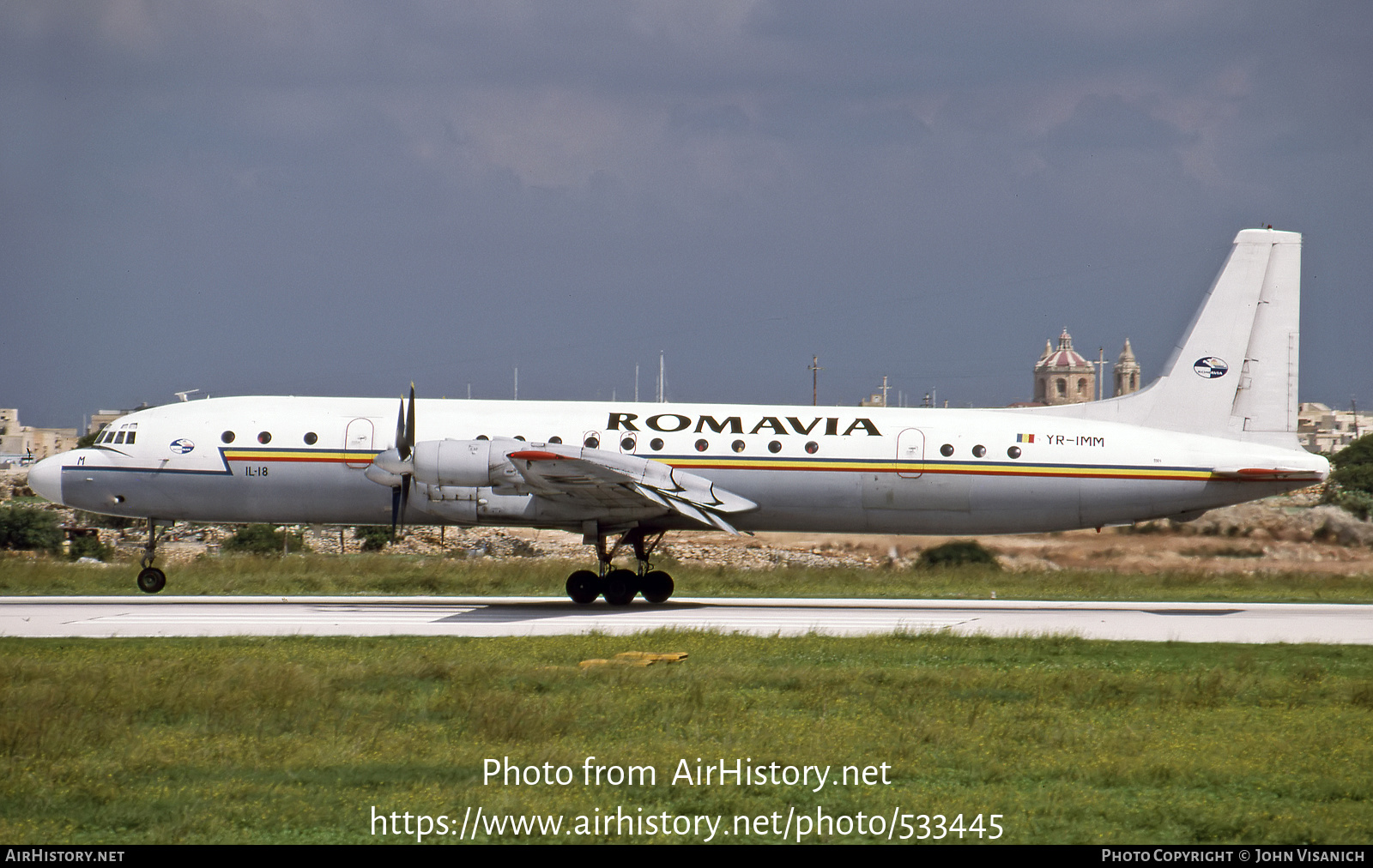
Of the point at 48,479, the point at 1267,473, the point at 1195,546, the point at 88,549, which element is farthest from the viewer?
the point at 88,549

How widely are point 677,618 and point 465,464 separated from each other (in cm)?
494

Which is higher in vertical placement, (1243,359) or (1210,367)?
(1243,359)

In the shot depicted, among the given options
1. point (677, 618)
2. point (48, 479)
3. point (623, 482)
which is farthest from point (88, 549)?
point (677, 618)

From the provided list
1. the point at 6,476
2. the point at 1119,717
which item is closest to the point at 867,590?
the point at 1119,717

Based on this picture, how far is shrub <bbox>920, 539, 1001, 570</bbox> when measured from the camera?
119 feet

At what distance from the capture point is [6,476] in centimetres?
9962

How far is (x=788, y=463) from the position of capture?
1016 inches

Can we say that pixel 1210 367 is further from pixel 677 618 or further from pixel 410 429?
pixel 410 429

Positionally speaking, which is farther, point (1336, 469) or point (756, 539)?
point (1336, 469)

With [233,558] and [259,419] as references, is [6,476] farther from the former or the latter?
[259,419]

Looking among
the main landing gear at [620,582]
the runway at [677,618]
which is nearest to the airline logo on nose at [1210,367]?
the runway at [677,618]

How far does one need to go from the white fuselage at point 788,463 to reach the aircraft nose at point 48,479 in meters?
0.47

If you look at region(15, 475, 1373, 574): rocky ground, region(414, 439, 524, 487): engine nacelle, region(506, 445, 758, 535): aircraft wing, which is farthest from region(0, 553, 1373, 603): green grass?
region(414, 439, 524, 487): engine nacelle

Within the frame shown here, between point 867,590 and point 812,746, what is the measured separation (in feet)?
63.3
